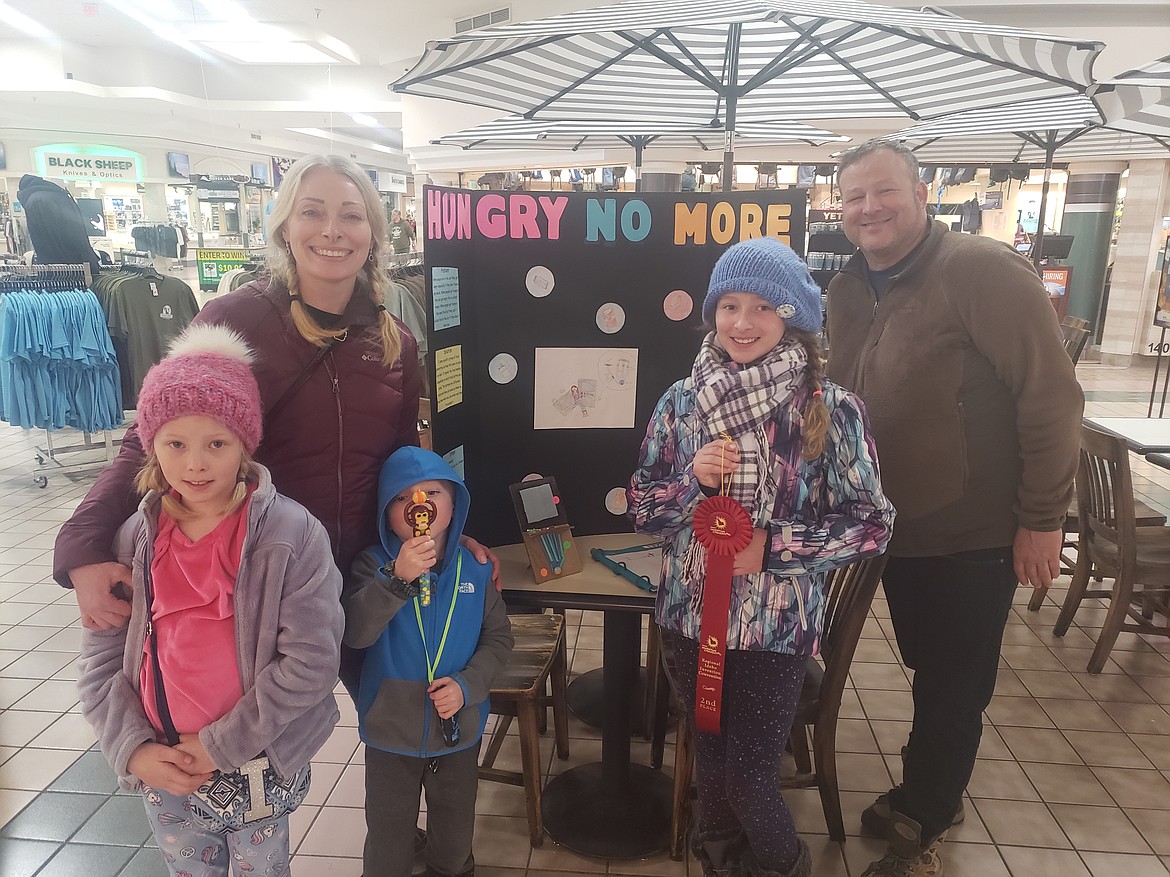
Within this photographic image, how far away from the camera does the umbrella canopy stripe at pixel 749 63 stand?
6.68ft

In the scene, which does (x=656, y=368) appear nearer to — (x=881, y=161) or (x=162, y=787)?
(x=881, y=161)

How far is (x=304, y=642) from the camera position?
56.9 inches

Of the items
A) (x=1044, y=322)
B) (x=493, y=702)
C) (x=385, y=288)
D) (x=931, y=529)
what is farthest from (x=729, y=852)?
(x=385, y=288)

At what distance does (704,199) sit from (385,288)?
0.94m

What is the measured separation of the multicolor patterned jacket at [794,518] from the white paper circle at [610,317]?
0.61m

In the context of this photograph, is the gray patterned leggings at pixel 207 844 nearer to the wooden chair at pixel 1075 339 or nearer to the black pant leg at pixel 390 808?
the black pant leg at pixel 390 808

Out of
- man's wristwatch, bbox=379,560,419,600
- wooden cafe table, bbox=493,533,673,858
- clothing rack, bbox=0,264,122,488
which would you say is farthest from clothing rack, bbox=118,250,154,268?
man's wristwatch, bbox=379,560,419,600

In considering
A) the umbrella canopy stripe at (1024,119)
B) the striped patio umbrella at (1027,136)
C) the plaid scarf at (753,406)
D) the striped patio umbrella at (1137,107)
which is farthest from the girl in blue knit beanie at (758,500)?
the striped patio umbrella at (1027,136)

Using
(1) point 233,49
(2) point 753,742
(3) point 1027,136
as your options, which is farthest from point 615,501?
(1) point 233,49

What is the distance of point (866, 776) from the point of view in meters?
2.54

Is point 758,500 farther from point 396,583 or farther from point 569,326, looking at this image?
point 569,326

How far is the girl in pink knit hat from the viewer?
1406 millimetres

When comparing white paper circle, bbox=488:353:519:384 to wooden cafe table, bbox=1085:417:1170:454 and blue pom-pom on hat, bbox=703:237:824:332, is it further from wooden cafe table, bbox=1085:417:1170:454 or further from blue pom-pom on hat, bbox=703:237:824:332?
wooden cafe table, bbox=1085:417:1170:454

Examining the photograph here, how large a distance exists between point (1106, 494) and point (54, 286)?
627 cm
